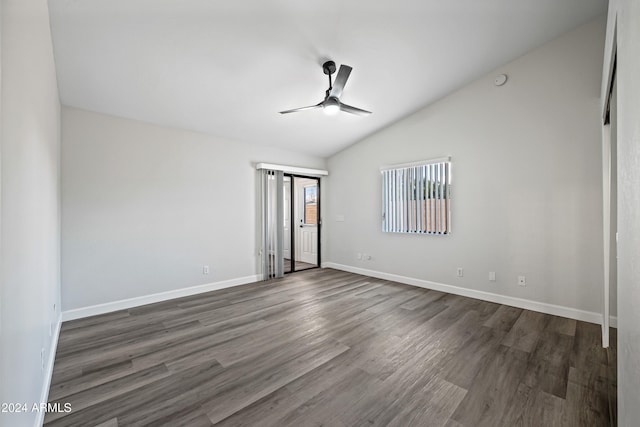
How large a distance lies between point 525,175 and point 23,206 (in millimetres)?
4662

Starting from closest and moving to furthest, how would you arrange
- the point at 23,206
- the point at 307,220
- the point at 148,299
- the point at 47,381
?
1. the point at 23,206
2. the point at 47,381
3. the point at 148,299
4. the point at 307,220

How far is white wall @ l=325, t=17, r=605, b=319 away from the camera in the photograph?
299cm

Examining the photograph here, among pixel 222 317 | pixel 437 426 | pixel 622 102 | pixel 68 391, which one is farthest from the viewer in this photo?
pixel 222 317

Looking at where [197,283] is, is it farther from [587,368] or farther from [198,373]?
[587,368]

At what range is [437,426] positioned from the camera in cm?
154

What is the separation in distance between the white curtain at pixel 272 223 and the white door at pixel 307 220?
4.02ft

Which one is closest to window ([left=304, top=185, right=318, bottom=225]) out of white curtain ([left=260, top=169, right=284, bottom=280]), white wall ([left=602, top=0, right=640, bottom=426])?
white curtain ([left=260, top=169, right=284, bottom=280])

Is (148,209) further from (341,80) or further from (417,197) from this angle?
(417,197)

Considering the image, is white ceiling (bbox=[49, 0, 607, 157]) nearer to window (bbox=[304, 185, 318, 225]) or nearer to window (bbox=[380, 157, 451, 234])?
window (bbox=[380, 157, 451, 234])

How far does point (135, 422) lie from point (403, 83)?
169 inches

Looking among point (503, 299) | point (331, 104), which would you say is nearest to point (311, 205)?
point (331, 104)

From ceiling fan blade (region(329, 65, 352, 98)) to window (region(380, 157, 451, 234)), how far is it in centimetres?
211

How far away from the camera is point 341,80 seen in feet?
9.09

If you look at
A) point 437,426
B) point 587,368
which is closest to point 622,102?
point 437,426
